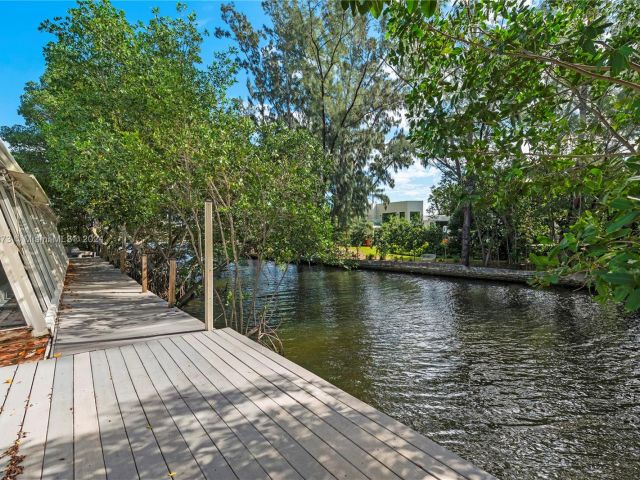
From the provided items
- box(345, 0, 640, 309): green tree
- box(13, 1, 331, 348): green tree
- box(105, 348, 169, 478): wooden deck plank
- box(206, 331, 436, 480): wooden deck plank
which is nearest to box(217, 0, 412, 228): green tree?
box(13, 1, 331, 348): green tree

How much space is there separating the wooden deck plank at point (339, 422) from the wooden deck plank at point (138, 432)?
37.0 inches

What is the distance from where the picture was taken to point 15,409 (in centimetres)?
261

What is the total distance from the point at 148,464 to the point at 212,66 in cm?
1036

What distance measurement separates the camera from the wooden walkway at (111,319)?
461cm

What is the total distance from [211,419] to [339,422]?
2.87 ft

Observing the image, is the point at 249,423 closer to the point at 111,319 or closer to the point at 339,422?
the point at 339,422

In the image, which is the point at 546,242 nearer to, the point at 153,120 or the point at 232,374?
the point at 232,374

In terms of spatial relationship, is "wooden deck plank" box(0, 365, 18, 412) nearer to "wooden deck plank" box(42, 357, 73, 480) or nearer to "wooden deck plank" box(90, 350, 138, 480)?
"wooden deck plank" box(42, 357, 73, 480)

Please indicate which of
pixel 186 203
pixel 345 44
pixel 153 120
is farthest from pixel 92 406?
pixel 345 44

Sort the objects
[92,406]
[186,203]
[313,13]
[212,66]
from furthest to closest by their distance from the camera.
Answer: [313,13]
[212,66]
[186,203]
[92,406]

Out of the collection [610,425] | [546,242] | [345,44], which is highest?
[345,44]

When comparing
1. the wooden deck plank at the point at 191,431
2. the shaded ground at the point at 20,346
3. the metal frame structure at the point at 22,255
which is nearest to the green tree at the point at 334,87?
the metal frame structure at the point at 22,255

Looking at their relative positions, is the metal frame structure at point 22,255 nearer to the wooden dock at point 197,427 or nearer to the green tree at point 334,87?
the wooden dock at point 197,427

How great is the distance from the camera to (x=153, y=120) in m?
8.34
